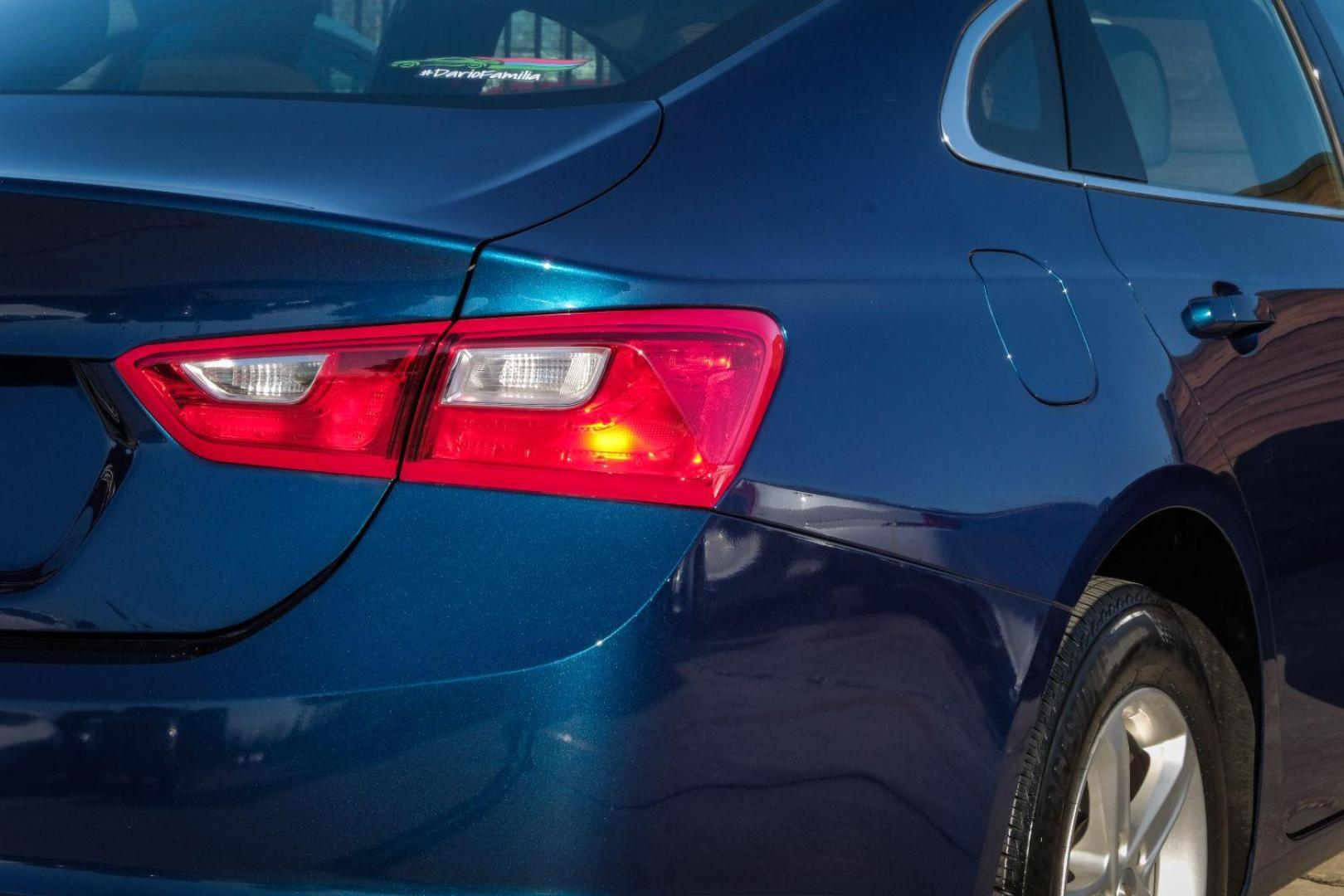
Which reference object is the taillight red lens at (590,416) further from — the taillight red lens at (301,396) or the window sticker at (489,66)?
the window sticker at (489,66)

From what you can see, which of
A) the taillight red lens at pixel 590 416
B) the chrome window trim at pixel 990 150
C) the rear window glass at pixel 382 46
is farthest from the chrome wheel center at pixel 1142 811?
the rear window glass at pixel 382 46

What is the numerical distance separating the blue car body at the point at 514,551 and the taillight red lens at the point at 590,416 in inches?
0.8

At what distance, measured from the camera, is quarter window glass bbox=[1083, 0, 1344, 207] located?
2586mm

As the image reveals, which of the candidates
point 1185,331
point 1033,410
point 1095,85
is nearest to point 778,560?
point 1033,410

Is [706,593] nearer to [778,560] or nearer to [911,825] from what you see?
[778,560]

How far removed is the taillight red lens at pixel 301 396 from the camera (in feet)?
4.93

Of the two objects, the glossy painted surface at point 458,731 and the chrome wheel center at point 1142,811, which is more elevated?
the glossy painted surface at point 458,731

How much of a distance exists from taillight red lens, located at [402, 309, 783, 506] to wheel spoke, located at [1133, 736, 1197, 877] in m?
1.04

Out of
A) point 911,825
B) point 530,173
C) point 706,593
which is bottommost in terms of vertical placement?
point 911,825

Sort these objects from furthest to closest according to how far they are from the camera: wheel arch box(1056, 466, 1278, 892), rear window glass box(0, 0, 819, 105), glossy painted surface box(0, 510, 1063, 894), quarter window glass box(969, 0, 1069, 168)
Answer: wheel arch box(1056, 466, 1278, 892), quarter window glass box(969, 0, 1069, 168), rear window glass box(0, 0, 819, 105), glossy painted surface box(0, 510, 1063, 894)

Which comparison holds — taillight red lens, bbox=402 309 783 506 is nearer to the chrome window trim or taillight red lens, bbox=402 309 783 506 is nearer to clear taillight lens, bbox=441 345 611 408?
clear taillight lens, bbox=441 345 611 408

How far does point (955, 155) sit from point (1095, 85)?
573 millimetres

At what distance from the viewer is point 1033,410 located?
71.9 inches

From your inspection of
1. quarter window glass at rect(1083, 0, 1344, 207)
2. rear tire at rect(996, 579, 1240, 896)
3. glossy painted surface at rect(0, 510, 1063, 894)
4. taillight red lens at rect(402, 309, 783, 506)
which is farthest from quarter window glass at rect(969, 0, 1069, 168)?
glossy painted surface at rect(0, 510, 1063, 894)
